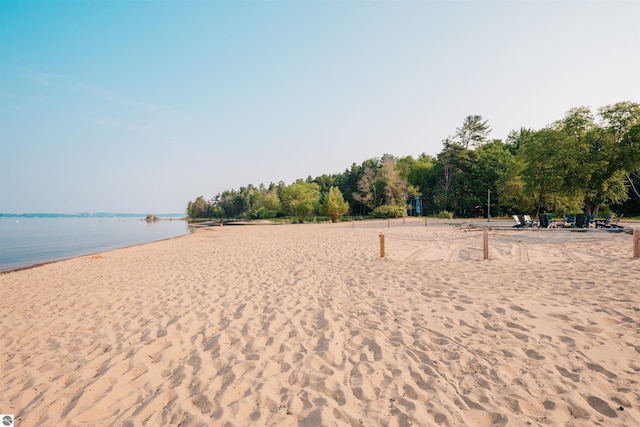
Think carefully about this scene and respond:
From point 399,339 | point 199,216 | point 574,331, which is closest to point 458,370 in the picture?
point 399,339

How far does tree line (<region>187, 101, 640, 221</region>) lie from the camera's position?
19594 millimetres

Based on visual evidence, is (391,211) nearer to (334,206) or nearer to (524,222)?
(334,206)

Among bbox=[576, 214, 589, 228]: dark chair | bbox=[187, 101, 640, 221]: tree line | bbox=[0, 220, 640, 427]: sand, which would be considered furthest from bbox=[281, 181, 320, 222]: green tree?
bbox=[0, 220, 640, 427]: sand

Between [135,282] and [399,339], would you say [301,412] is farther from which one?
[135,282]

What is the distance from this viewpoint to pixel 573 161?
20047mm

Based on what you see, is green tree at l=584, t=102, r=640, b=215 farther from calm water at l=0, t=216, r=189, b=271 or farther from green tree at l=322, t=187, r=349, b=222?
calm water at l=0, t=216, r=189, b=271

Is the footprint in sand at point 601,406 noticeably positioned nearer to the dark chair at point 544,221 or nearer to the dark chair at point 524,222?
the dark chair at point 544,221

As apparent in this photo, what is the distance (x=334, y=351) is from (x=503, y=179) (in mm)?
40557

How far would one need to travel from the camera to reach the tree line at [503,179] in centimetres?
1959

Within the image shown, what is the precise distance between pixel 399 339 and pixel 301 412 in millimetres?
2005

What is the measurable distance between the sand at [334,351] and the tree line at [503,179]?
15238 mm

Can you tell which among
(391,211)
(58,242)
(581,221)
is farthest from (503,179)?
(58,242)

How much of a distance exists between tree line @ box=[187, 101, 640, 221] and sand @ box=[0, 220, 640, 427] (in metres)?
15.2

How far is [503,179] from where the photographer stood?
122 feet
